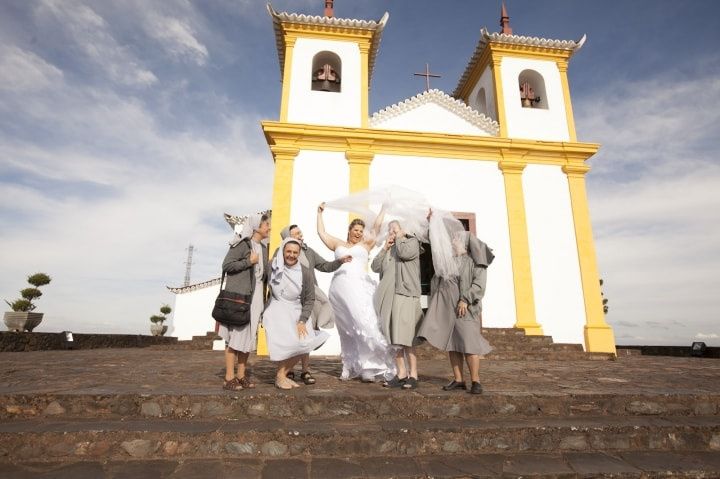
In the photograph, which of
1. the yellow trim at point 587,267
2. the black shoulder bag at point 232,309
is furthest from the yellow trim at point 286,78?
the yellow trim at point 587,267

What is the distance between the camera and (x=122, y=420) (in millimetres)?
2990

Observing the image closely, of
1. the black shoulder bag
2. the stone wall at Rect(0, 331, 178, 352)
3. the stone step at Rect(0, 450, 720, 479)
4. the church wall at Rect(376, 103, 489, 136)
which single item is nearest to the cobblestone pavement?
the black shoulder bag

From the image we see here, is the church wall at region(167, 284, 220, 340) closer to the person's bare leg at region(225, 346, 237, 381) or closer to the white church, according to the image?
the white church

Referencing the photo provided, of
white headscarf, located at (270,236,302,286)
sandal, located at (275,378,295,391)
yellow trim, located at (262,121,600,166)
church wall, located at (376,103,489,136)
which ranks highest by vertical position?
church wall, located at (376,103,489,136)

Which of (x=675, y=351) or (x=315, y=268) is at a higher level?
(x=315, y=268)

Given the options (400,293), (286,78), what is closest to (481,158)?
(286,78)

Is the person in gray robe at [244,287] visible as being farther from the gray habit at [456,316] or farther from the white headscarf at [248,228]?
the gray habit at [456,316]

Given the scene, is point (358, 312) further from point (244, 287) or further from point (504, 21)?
point (504, 21)

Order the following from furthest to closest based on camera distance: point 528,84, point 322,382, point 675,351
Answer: point 675,351 < point 528,84 < point 322,382

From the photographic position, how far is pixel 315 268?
14.3 ft

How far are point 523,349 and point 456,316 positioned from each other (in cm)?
558

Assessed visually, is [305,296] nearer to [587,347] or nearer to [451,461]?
[451,461]

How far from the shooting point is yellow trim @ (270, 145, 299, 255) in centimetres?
909

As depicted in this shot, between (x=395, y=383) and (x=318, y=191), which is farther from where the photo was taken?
(x=318, y=191)
